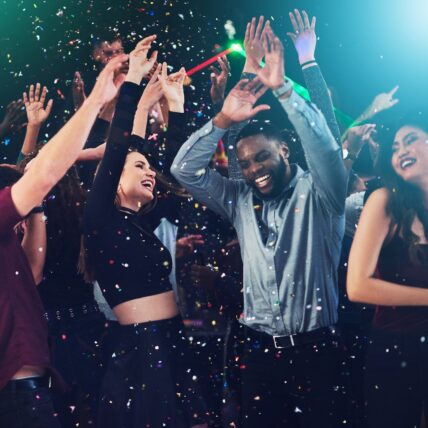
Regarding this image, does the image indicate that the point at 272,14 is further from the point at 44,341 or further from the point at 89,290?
the point at 44,341

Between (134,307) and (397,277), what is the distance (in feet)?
3.10

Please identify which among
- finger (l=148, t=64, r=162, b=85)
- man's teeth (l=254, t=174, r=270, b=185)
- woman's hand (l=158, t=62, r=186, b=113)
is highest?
finger (l=148, t=64, r=162, b=85)

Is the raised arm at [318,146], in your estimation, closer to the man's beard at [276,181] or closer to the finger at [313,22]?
the man's beard at [276,181]

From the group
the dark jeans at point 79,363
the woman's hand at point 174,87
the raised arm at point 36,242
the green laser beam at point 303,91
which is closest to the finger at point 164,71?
the woman's hand at point 174,87

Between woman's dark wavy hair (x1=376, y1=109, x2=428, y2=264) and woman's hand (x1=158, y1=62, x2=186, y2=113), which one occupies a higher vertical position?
woman's hand (x1=158, y1=62, x2=186, y2=113)

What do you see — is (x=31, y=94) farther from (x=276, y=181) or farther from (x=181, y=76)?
(x=276, y=181)

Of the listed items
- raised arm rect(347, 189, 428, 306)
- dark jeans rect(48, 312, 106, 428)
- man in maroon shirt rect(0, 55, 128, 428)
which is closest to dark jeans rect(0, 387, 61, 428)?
man in maroon shirt rect(0, 55, 128, 428)

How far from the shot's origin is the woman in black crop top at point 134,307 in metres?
2.02

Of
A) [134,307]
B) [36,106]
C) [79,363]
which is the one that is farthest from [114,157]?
[36,106]

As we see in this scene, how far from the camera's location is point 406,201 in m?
2.14

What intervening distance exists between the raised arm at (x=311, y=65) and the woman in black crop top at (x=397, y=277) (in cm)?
27

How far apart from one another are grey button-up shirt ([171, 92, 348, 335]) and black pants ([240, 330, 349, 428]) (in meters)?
0.09

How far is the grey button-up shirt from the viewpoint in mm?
2072

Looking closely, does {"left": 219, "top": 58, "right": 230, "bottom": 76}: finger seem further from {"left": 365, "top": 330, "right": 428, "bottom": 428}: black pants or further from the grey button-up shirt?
{"left": 365, "top": 330, "right": 428, "bottom": 428}: black pants
